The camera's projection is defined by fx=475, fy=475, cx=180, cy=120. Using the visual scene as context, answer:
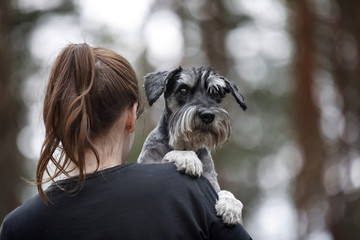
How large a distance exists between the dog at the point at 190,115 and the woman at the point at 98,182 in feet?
5.30

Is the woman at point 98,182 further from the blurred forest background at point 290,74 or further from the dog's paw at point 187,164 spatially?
the blurred forest background at point 290,74

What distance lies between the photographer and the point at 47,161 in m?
2.69

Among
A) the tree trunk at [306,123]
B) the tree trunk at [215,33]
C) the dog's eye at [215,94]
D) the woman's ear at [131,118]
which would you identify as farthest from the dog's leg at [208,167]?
the tree trunk at [215,33]

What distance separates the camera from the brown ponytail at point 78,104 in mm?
2604

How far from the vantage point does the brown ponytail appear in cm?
260

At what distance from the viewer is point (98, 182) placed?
258 cm

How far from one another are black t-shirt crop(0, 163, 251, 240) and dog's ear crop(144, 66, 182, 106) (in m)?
2.07

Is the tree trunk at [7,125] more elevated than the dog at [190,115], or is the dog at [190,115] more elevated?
the dog at [190,115]

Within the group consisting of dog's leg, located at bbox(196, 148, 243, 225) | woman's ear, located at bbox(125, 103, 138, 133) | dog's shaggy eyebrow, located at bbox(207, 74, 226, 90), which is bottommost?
dog's leg, located at bbox(196, 148, 243, 225)

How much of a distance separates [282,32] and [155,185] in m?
18.8

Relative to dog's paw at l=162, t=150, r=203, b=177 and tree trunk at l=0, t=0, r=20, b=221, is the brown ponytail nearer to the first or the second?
dog's paw at l=162, t=150, r=203, b=177

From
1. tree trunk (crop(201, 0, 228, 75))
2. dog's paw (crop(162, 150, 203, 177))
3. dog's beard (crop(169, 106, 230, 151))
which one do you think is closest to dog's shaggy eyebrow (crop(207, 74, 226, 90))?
dog's beard (crop(169, 106, 230, 151))

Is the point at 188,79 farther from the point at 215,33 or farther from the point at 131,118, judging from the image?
the point at 215,33

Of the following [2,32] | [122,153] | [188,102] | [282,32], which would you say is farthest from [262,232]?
[122,153]
